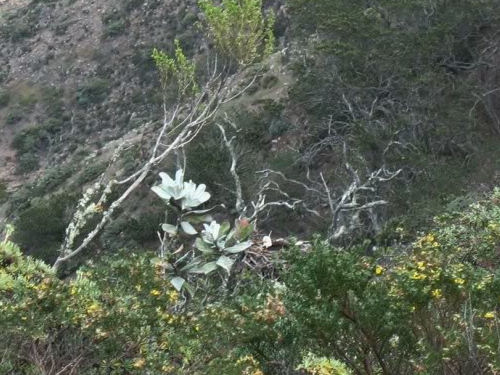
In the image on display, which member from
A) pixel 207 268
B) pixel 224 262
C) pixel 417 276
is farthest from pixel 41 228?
pixel 417 276

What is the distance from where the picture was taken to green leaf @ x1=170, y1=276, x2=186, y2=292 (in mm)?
6714

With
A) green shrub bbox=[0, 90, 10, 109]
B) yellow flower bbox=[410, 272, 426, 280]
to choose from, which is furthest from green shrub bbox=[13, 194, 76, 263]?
green shrub bbox=[0, 90, 10, 109]

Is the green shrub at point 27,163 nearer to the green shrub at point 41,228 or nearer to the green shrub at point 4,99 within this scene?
the green shrub at point 4,99

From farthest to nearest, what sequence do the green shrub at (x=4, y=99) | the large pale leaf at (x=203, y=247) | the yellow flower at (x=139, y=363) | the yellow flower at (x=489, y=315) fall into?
1. the green shrub at (x=4, y=99)
2. the large pale leaf at (x=203, y=247)
3. the yellow flower at (x=139, y=363)
4. the yellow flower at (x=489, y=315)

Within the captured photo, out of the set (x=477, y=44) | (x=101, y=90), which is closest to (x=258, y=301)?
(x=477, y=44)

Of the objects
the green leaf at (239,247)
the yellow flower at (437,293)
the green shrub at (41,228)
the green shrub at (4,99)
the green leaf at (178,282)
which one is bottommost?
the green shrub at (4,99)

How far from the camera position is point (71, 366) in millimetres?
4051

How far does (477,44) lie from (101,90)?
3525cm

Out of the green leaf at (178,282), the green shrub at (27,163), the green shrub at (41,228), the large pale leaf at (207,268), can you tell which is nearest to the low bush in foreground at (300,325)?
the green leaf at (178,282)

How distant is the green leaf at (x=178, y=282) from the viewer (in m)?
6.71

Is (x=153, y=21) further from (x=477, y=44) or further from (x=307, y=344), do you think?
(x=307, y=344)

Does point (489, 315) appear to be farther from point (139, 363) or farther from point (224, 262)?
point (224, 262)

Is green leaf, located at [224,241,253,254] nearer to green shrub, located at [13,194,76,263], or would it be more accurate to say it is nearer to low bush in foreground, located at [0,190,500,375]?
low bush in foreground, located at [0,190,500,375]

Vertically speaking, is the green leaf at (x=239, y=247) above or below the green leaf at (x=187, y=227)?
below
